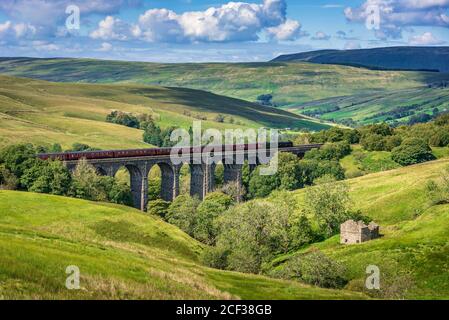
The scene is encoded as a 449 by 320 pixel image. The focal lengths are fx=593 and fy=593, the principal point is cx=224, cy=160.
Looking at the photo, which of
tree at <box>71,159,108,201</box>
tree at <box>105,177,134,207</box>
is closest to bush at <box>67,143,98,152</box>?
tree at <box>105,177,134,207</box>

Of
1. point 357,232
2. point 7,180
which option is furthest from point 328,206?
point 7,180

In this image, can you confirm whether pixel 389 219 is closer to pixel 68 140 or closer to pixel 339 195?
pixel 339 195

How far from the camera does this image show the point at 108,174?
104062 mm

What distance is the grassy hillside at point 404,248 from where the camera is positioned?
49844 mm

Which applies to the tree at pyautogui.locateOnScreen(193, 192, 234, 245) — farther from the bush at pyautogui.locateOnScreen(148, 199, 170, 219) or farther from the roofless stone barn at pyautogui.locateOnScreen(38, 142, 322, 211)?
the roofless stone barn at pyautogui.locateOnScreen(38, 142, 322, 211)

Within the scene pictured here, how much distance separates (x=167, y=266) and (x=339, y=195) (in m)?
45.8

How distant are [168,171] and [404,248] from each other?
227ft

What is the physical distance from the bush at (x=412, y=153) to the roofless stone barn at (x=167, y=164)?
25.7 meters

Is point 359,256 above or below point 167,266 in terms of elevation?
below

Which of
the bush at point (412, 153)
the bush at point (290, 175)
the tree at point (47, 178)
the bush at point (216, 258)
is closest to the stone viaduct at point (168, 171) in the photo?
the bush at point (290, 175)

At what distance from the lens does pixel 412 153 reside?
135 meters
